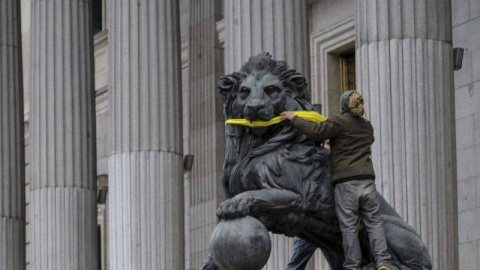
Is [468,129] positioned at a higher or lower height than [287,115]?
higher

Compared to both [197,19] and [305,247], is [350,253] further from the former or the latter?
[197,19]

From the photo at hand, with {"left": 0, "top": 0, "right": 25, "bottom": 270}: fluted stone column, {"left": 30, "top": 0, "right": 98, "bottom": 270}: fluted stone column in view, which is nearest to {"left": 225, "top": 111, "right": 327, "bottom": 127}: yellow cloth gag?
{"left": 30, "top": 0, "right": 98, "bottom": 270}: fluted stone column

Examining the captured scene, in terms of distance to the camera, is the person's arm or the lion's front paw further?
the person's arm

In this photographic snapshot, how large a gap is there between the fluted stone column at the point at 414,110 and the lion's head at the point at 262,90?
1452 cm

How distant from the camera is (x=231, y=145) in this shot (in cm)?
1183

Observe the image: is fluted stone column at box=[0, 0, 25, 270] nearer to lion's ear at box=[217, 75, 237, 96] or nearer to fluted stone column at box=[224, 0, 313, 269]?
fluted stone column at box=[224, 0, 313, 269]

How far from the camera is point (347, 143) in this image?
485 inches

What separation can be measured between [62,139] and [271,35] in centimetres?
1060

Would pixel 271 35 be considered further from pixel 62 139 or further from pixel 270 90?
pixel 270 90

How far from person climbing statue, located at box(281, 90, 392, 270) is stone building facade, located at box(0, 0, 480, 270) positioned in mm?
13908

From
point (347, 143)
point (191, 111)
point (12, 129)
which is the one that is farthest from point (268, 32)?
point (347, 143)

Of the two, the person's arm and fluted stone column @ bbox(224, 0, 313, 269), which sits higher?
fluted stone column @ bbox(224, 0, 313, 269)

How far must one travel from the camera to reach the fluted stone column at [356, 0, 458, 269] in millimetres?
26438

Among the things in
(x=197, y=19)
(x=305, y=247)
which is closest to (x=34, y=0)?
(x=197, y=19)
